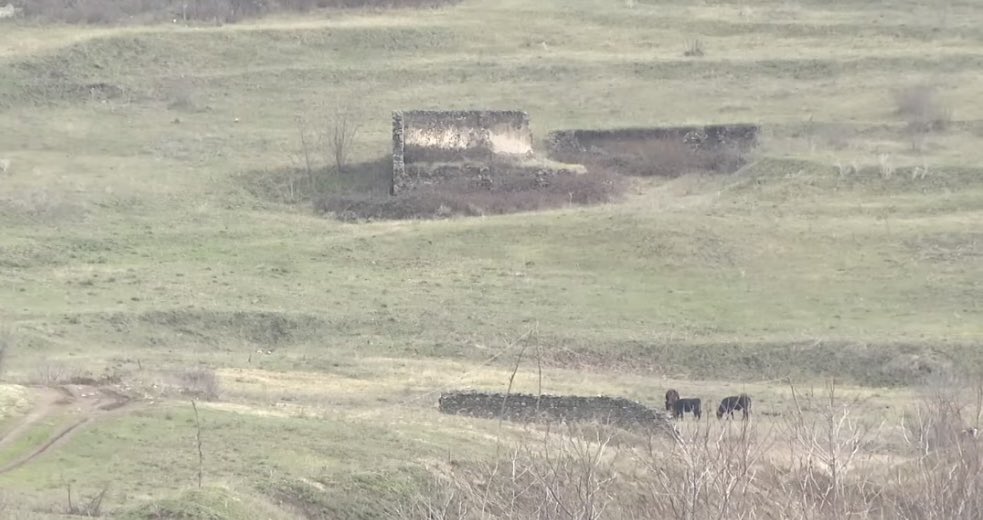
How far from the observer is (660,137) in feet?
177

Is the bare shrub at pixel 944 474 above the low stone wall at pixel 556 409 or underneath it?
above

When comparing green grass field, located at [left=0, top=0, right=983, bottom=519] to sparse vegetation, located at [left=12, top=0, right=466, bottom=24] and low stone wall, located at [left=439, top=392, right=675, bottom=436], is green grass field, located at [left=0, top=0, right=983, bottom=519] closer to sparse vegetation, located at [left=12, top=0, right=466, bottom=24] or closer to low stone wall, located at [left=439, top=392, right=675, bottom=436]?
low stone wall, located at [left=439, top=392, right=675, bottom=436]

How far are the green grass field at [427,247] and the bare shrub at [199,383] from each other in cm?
41

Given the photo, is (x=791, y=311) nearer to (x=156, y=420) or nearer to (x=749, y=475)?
(x=156, y=420)

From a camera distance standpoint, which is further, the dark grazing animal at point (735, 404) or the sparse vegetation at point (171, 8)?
the sparse vegetation at point (171, 8)

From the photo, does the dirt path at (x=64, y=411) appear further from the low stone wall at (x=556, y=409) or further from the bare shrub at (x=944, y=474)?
the bare shrub at (x=944, y=474)

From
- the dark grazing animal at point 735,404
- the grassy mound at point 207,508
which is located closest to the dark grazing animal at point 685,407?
the dark grazing animal at point 735,404

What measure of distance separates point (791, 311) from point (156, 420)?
18.3 metres

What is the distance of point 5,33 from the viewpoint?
65438 mm

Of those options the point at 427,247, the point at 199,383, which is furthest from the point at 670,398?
the point at 427,247

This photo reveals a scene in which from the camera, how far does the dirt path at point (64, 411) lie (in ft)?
71.7

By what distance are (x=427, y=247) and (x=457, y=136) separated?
30.0ft

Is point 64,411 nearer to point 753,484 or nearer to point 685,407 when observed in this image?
point 685,407

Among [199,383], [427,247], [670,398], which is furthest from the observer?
[427,247]
